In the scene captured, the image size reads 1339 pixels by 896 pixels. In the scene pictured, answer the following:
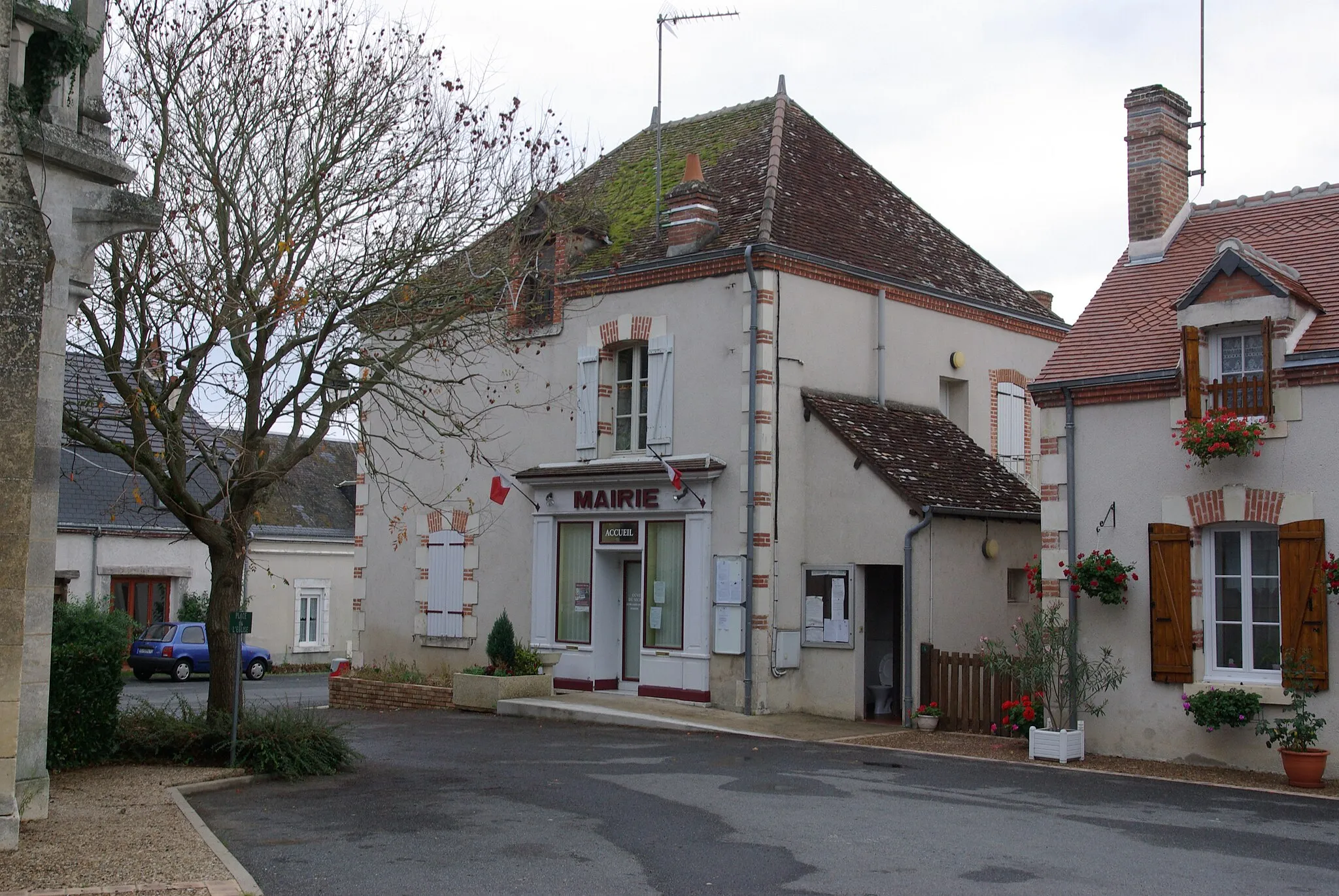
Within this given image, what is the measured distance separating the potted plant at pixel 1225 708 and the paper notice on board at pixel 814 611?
5.57m

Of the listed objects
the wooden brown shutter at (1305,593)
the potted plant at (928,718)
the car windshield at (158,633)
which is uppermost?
the wooden brown shutter at (1305,593)

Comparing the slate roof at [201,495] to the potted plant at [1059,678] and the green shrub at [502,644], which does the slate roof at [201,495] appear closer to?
the green shrub at [502,644]

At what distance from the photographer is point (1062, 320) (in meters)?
22.8

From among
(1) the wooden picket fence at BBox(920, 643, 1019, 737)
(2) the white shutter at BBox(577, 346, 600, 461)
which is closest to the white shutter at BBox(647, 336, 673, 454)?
(2) the white shutter at BBox(577, 346, 600, 461)

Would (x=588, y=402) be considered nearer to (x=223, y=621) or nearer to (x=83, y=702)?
(x=223, y=621)

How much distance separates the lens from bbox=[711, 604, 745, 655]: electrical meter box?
693 inches

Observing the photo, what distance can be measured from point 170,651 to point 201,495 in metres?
4.67

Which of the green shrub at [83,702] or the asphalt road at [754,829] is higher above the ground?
the green shrub at [83,702]

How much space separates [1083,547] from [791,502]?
4.56 meters

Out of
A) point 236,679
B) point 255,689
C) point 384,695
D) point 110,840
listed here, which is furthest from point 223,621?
point 255,689

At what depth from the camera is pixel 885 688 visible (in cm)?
1809

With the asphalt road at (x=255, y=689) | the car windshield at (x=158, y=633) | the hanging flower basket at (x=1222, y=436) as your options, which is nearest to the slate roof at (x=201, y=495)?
the car windshield at (x=158, y=633)

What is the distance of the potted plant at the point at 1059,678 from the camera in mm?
13945

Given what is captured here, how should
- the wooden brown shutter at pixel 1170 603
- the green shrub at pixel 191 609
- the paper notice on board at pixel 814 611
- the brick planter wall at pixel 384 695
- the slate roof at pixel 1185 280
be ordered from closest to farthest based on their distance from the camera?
the wooden brown shutter at pixel 1170 603, the slate roof at pixel 1185 280, the paper notice on board at pixel 814 611, the brick planter wall at pixel 384 695, the green shrub at pixel 191 609
